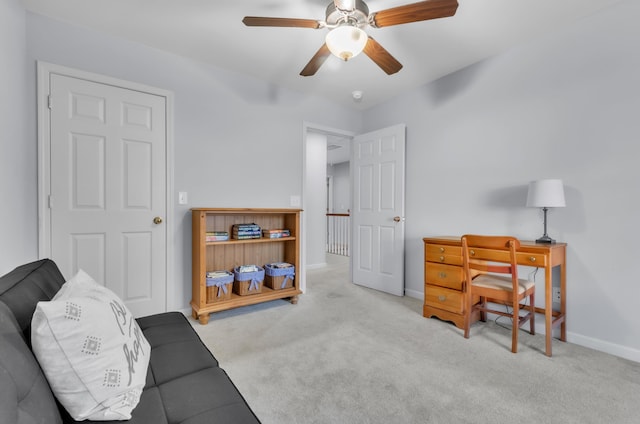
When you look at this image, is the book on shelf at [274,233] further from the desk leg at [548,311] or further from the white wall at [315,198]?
the desk leg at [548,311]

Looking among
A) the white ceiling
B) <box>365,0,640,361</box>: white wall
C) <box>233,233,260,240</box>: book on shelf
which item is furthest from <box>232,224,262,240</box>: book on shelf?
<box>365,0,640,361</box>: white wall

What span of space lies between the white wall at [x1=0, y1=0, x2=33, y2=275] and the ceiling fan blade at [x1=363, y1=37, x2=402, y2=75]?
2.20 metres

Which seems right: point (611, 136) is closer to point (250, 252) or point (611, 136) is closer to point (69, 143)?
point (250, 252)

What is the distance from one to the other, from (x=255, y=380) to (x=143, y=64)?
2.78 m

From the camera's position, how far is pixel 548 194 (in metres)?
2.20

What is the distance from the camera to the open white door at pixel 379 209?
11.7 ft

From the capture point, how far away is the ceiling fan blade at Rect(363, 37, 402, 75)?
1.97 meters

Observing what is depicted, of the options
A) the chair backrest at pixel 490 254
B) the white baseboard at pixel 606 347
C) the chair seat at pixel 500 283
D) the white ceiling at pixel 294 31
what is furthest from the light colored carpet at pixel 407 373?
the white ceiling at pixel 294 31

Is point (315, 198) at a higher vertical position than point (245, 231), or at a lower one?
higher

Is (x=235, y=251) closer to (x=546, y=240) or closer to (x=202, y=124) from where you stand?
(x=202, y=124)

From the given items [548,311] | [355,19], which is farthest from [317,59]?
[548,311]

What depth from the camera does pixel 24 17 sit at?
2.13m

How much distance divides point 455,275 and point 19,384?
271 centimetres

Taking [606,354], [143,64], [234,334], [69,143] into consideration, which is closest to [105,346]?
[234,334]
